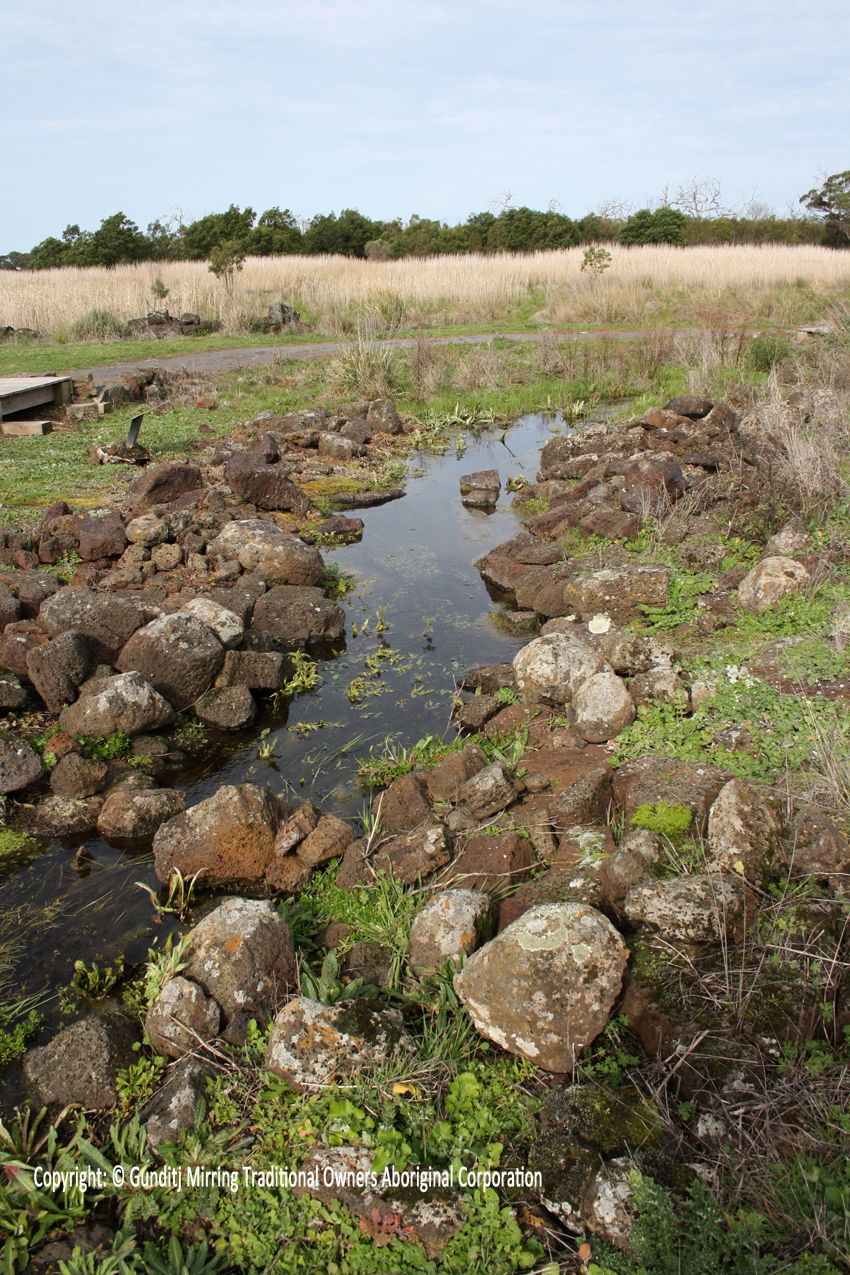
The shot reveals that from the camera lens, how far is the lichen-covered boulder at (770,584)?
19.7 feet

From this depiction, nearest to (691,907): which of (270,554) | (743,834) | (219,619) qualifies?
(743,834)

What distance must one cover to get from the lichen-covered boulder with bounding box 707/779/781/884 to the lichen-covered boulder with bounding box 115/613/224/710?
12.6ft

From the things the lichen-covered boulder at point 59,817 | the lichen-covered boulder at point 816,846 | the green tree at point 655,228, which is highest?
the green tree at point 655,228

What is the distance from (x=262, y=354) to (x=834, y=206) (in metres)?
38.7

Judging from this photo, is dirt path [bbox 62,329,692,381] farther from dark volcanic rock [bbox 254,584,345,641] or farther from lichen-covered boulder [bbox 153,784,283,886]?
lichen-covered boulder [bbox 153,784,283,886]

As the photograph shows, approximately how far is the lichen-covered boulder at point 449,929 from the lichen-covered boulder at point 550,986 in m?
0.30

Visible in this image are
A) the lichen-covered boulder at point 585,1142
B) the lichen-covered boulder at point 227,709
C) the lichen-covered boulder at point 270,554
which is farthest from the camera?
the lichen-covered boulder at point 270,554

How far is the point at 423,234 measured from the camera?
38094mm


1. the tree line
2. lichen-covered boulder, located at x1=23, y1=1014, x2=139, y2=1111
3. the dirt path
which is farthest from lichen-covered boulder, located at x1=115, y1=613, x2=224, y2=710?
the tree line

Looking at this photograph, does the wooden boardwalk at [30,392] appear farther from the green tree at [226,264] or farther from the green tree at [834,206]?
the green tree at [834,206]

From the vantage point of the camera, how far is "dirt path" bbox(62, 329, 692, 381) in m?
16.6

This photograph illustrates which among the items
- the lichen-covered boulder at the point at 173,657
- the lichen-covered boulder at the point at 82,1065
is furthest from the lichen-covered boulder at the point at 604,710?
the lichen-covered boulder at the point at 82,1065

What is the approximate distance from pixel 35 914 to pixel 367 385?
13225 millimetres

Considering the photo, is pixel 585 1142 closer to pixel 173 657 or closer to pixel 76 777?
pixel 76 777
